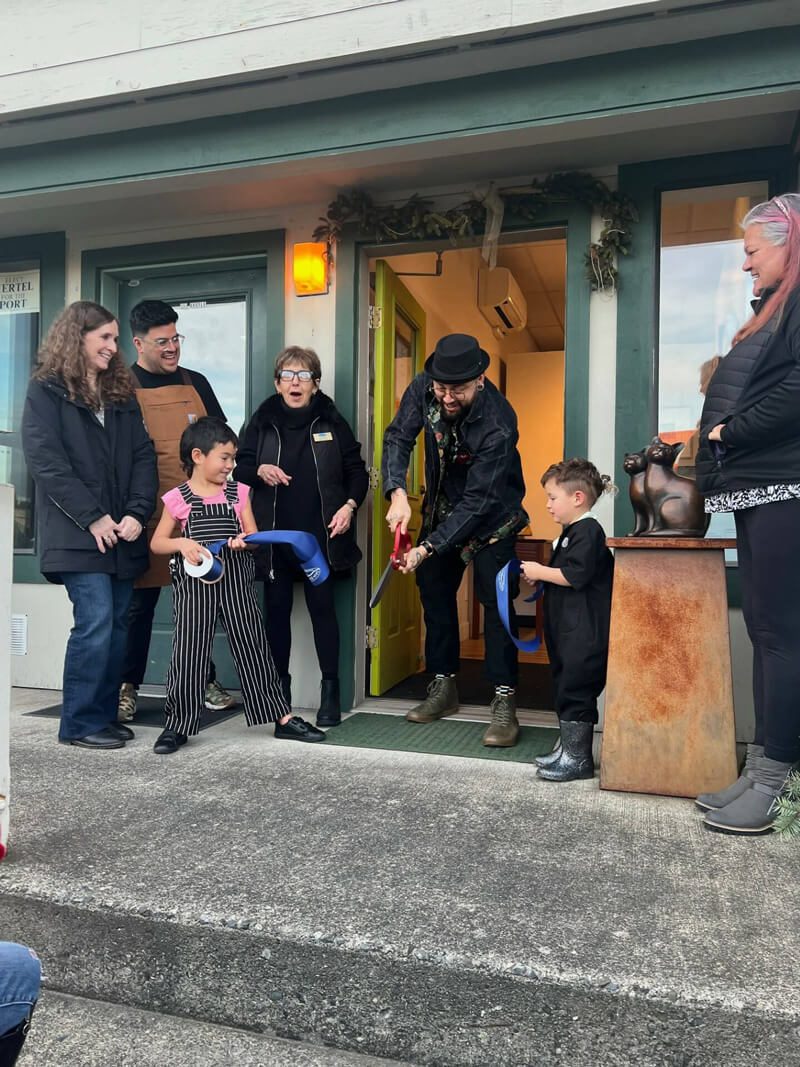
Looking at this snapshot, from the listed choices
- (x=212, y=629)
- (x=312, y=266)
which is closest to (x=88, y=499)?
(x=212, y=629)

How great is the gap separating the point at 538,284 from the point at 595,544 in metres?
5.24

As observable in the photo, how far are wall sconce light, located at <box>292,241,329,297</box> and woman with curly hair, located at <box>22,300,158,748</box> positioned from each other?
3.46ft

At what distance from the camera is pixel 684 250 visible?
11.4 feet

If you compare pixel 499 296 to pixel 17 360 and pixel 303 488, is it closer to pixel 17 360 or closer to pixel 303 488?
pixel 303 488

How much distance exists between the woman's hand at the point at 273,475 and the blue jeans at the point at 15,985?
2744mm

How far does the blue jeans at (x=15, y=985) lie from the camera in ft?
2.98

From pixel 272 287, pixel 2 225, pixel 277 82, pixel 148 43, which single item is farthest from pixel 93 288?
pixel 277 82

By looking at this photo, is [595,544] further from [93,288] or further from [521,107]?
[93,288]

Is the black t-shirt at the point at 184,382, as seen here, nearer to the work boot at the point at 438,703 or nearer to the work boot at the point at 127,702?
the work boot at the point at 127,702

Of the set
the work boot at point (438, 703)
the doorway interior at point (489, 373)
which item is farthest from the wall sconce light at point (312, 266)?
the work boot at point (438, 703)

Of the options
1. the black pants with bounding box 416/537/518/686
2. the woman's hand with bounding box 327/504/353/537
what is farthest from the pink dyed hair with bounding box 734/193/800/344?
the woman's hand with bounding box 327/504/353/537

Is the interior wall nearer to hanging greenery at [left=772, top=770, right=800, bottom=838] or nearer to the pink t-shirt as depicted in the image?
the pink t-shirt

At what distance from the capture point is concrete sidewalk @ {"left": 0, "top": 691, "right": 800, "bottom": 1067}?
1538 millimetres

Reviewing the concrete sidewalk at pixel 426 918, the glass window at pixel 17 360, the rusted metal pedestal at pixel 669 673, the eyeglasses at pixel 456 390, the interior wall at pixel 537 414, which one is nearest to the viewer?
the concrete sidewalk at pixel 426 918
